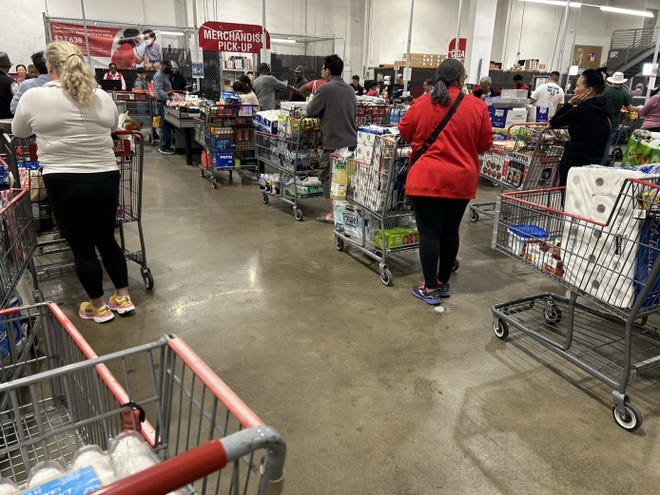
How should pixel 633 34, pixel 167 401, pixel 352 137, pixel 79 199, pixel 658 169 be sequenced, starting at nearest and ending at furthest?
pixel 167 401 < pixel 658 169 < pixel 79 199 < pixel 352 137 < pixel 633 34

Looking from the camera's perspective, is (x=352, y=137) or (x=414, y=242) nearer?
(x=414, y=242)

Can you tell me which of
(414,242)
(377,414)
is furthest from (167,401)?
(414,242)

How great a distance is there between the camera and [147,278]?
12.7ft

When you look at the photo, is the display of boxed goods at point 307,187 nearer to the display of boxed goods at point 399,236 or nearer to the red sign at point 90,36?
the display of boxed goods at point 399,236

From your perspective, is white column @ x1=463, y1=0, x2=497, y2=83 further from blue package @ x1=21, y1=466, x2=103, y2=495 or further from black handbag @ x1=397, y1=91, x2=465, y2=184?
blue package @ x1=21, y1=466, x2=103, y2=495

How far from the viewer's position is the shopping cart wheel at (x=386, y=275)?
4051 millimetres

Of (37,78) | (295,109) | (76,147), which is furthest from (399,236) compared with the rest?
(37,78)

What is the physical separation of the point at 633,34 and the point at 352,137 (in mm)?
20758

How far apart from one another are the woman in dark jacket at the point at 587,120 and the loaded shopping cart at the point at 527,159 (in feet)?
0.89

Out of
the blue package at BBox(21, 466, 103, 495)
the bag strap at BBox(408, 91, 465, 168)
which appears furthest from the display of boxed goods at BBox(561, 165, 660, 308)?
the blue package at BBox(21, 466, 103, 495)

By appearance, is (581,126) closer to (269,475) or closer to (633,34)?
(269,475)

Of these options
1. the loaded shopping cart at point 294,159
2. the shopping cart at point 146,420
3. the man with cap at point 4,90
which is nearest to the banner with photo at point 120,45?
the man with cap at point 4,90

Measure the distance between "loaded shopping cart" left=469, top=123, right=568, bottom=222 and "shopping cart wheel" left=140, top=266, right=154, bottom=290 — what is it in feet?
11.7

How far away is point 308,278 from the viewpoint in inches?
164
